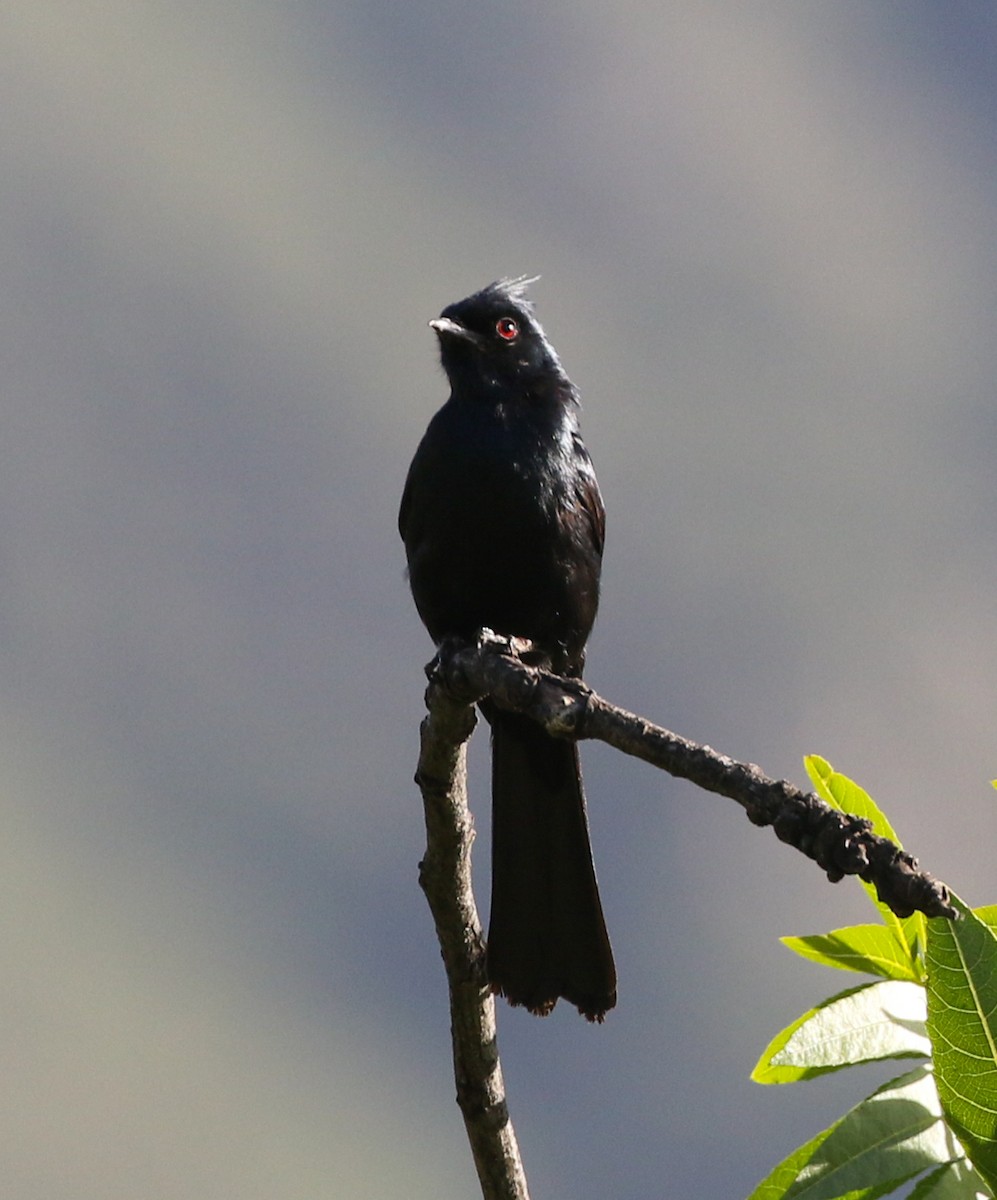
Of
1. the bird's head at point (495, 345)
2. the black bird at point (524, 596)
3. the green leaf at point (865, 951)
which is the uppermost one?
the bird's head at point (495, 345)

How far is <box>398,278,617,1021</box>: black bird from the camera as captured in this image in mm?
4590

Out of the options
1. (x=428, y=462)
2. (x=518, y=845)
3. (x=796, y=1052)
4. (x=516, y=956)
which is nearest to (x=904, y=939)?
(x=796, y=1052)

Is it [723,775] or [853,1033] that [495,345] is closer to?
[723,775]

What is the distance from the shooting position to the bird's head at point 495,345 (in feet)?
18.0

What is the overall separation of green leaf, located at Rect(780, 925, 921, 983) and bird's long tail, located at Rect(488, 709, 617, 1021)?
1827mm

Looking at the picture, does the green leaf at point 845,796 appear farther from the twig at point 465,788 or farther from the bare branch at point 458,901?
the bare branch at point 458,901

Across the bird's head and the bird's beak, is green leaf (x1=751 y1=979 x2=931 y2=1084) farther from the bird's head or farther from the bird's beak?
the bird's beak

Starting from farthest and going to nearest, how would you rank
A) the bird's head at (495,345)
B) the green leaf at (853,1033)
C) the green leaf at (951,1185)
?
the bird's head at (495,345), the green leaf at (853,1033), the green leaf at (951,1185)

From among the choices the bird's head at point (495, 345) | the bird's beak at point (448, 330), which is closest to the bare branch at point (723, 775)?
the bird's head at point (495, 345)

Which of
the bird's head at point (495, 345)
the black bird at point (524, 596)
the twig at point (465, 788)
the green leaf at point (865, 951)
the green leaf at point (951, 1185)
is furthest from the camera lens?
the bird's head at point (495, 345)

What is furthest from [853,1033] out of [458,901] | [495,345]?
[495,345]

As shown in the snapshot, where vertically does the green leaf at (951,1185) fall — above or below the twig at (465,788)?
below

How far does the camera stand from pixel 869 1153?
2.18 meters

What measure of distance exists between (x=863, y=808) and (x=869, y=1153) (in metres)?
0.53
